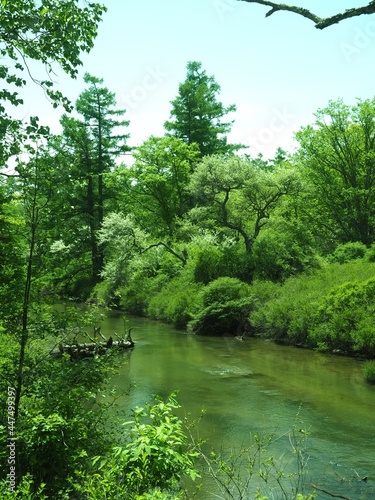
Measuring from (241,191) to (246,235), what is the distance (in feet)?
8.33

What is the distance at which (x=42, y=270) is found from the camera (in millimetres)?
5691

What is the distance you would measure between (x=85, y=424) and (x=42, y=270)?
189 cm

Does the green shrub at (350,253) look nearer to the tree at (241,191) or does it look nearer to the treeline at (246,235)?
the treeline at (246,235)

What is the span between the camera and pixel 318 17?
17.2ft

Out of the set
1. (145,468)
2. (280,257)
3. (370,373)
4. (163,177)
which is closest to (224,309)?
(280,257)

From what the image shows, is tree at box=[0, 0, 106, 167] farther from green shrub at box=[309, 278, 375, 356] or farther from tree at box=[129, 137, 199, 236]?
tree at box=[129, 137, 199, 236]

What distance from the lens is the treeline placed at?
66.8ft

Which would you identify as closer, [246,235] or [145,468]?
[145,468]

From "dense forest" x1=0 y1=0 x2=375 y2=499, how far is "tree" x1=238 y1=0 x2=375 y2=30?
7.48 ft

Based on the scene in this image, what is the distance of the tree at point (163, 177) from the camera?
38.3m

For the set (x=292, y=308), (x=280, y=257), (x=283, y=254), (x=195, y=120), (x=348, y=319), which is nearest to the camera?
(x=348, y=319)

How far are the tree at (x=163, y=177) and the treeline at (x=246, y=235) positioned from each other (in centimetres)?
9

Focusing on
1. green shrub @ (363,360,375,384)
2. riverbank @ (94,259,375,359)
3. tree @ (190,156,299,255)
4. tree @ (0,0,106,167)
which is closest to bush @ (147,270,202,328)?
riverbank @ (94,259,375,359)

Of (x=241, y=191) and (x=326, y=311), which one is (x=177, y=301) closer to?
(x=241, y=191)
